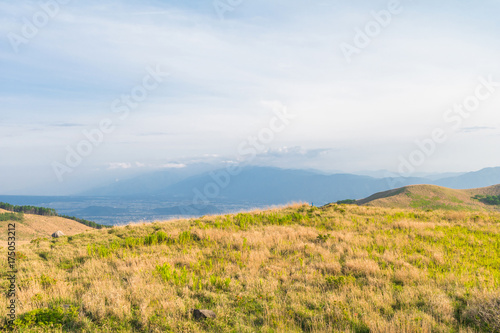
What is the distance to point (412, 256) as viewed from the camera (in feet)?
35.8

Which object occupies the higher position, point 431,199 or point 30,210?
point 431,199

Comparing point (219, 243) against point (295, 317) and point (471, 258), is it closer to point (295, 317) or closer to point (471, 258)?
point (295, 317)

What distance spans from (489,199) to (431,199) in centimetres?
882

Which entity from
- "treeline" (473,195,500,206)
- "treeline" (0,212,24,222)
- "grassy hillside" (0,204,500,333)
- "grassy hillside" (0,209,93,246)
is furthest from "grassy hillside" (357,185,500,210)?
"treeline" (0,212,24,222)

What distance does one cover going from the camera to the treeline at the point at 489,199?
3606 centimetres

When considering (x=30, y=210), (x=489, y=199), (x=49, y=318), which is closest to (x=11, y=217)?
(x=30, y=210)

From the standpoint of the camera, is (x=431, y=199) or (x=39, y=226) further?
(x=39, y=226)

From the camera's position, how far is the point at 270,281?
8.82 meters

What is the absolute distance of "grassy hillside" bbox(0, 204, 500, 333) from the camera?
6.39 meters

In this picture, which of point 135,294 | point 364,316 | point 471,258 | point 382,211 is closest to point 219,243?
point 135,294

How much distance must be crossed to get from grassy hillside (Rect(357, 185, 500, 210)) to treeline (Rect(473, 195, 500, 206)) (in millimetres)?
936

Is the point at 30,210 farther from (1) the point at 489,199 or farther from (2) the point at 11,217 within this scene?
(1) the point at 489,199

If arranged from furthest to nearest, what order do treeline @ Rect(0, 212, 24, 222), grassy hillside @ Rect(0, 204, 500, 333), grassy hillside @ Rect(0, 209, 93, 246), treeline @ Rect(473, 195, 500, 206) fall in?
treeline @ Rect(0, 212, 24, 222)
grassy hillside @ Rect(0, 209, 93, 246)
treeline @ Rect(473, 195, 500, 206)
grassy hillside @ Rect(0, 204, 500, 333)

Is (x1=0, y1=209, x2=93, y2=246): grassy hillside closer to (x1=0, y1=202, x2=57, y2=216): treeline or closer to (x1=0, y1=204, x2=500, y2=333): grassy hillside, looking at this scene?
(x1=0, y1=202, x2=57, y2=216): treeline
